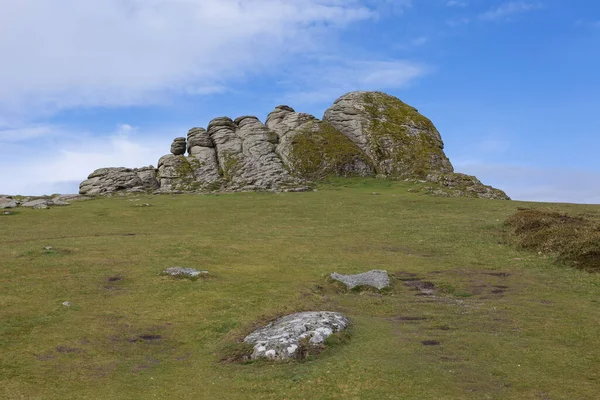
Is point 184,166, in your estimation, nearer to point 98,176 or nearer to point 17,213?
point 98,176

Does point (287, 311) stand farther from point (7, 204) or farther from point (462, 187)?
point (462, 187)

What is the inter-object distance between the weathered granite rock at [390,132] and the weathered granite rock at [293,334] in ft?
248

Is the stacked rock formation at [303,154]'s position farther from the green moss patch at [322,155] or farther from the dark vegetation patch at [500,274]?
the dark vegetation patch at [500,274]

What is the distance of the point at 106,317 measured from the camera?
26578mm

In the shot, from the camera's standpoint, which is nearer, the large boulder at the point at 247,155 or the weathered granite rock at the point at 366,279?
the weathered granite rock at the point at 366,279

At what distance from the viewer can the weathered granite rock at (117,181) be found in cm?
9100

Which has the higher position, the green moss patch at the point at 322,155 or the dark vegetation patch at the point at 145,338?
the green moss patch at the point at 322,155

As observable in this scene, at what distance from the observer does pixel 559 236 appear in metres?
42.2

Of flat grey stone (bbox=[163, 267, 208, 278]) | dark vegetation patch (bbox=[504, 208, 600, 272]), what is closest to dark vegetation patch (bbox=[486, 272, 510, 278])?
dark vegetation patch (bbox=[504, 208, 600, 272])

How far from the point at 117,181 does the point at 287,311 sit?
74451 millimetres

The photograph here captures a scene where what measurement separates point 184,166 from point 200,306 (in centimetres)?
7229

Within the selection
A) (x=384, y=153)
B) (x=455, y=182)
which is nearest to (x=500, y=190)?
(x=455, y=182)

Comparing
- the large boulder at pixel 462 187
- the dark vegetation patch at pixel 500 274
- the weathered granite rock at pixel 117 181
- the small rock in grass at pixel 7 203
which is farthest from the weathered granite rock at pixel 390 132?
the small rock in grass at pixel 7 203

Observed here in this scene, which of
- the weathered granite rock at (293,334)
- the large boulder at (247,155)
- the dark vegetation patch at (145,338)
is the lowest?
the dark vegetation patch at (145,338)
